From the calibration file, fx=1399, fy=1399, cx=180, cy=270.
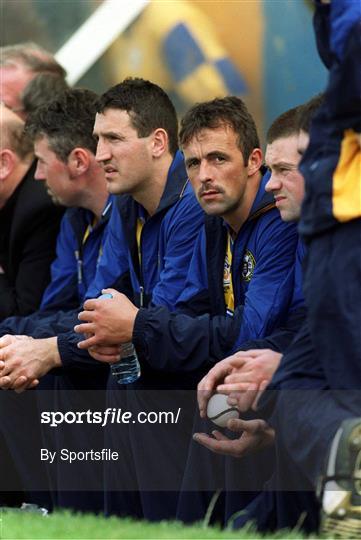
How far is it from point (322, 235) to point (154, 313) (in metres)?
1.51

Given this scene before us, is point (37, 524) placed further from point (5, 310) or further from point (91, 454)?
point (5, 310)

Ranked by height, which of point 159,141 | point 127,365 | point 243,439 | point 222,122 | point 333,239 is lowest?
point 243,439

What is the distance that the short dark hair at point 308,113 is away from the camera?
15.9ft

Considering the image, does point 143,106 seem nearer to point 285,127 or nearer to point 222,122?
point 222,122

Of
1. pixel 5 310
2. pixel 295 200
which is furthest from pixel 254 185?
pixel 5 310

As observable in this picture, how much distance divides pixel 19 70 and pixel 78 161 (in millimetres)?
1304

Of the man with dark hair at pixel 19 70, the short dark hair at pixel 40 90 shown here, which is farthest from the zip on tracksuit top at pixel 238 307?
the man with dark hair at pixel 19 70

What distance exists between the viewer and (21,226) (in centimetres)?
729

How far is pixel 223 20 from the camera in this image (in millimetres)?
7867

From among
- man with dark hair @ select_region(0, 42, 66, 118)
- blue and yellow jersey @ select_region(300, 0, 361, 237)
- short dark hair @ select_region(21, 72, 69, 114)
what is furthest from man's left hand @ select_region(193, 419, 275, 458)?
man with dark hair @ select_region(0, 42, 66, 118)

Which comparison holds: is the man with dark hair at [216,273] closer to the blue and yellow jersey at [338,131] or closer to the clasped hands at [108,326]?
the clasped hands at [108,326]

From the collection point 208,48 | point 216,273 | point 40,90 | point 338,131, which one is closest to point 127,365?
point 216,273

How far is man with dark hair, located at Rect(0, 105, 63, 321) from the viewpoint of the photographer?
7266 millimetres

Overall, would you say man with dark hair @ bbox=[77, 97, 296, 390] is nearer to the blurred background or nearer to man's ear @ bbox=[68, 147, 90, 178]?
man's ear @ bbox=[68, 147, 90, 178]
